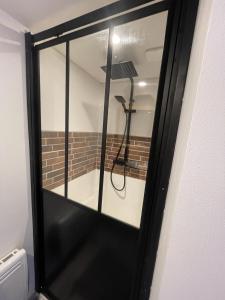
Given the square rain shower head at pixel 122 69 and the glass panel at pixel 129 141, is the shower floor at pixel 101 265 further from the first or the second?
the square rain shower head at pixel 122 69

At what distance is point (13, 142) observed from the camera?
97 cm

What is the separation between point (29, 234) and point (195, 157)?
140 cm

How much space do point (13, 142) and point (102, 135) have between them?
0.60 m

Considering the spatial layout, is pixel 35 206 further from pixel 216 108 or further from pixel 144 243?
pixel 216 108

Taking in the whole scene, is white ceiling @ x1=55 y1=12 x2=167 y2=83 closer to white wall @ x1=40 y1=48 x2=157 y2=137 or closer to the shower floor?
white wall @ x1=40 y1=48 x2=157 y2=137

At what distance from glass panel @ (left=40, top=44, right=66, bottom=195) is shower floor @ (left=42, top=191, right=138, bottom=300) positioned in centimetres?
21

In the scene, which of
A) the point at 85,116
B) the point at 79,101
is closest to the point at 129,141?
the point at 85,116

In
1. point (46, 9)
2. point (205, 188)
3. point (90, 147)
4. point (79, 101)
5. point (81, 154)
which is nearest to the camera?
point (205, 188)

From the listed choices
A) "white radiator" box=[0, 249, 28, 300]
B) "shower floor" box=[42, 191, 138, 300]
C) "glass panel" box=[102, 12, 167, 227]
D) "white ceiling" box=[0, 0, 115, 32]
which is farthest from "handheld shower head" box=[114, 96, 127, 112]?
"white radiator" box=[0, 249, 28, 300]

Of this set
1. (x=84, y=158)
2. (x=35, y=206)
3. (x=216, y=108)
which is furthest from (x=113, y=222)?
(x=84, y=158)

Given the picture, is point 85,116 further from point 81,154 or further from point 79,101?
point 81,154

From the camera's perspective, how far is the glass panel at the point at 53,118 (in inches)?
42.1

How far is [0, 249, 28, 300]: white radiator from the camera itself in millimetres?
965

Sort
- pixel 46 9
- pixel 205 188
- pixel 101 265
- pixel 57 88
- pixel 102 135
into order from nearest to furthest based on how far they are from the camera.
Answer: pixel 205 188
pixel 46 9
pixel 102 135
pixel 101 265
pixel 57 88
